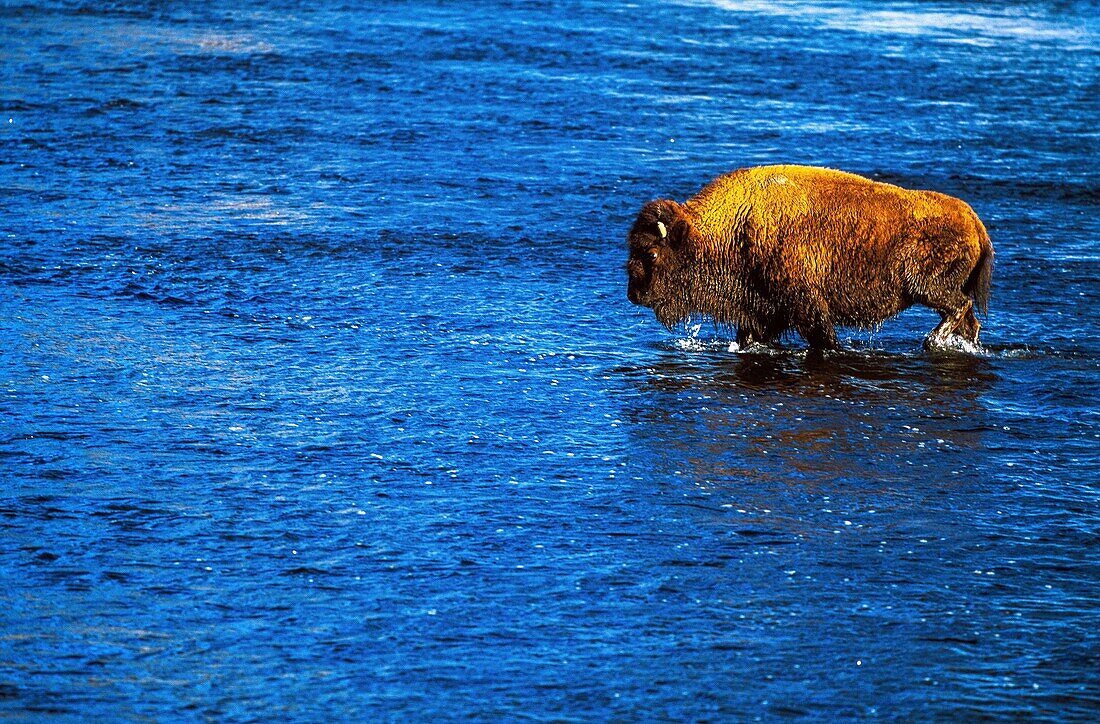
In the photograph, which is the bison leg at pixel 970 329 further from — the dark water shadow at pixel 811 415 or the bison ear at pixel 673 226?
the bison ear at pixel 673 226

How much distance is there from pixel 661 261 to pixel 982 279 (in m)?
2.02

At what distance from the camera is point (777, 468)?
8.24 m

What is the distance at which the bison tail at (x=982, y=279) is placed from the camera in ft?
33.6

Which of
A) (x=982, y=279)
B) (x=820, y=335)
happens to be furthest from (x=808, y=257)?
(x=982, y=279)

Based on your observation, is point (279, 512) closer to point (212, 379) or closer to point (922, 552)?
point (212, 379)

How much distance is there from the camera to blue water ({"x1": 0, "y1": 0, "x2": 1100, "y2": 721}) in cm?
620

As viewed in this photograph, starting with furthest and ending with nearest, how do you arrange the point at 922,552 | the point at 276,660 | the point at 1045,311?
the point at 1045,311 < the point at 922,552 < the point at 276,660

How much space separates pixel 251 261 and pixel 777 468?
5.07m

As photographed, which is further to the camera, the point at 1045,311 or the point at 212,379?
the point at 1045,311

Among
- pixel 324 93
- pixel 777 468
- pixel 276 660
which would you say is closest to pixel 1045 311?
pixel 777 468

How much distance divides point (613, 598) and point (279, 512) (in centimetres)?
173

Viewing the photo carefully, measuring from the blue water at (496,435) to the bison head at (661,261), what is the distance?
1.08ft

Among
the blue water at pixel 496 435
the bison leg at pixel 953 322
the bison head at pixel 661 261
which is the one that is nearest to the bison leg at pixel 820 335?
the blue water at pixel 496 435

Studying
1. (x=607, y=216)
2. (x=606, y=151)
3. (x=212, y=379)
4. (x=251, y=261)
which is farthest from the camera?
(x=606, y=151)
